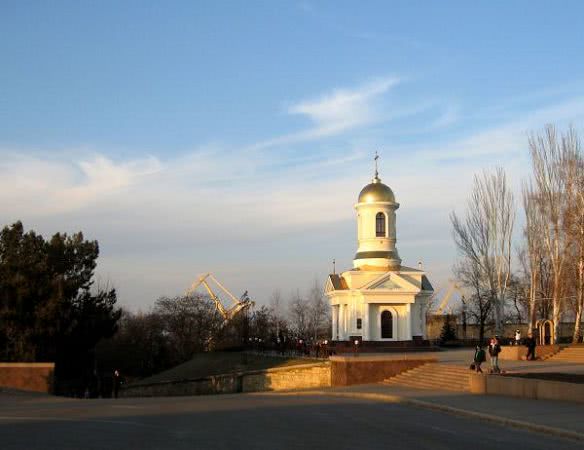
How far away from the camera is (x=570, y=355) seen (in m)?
37.9

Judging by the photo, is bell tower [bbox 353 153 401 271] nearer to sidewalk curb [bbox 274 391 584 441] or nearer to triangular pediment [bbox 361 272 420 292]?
triangular pediment [bbox 361 272 420 292]

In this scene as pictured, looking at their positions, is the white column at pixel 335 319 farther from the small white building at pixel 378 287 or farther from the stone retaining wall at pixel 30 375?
the stone retaining wall at pixel 30 375


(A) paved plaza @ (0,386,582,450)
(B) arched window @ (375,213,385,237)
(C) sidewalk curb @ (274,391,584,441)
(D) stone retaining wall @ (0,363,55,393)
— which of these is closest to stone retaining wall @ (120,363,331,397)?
(C) sidewalk curb @ (274,391,584,441)

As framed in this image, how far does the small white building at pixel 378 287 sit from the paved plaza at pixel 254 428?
1364 inches

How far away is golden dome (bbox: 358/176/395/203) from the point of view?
59906mm

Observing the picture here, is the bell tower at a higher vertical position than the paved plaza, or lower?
higher

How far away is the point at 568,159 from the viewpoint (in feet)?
163

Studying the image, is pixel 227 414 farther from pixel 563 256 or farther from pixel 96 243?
pixel 563 256

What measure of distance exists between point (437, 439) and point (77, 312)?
2633cm

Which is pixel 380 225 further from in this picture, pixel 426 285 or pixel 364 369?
pixel 364 369

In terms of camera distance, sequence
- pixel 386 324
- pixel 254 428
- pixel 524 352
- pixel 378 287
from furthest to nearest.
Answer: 1. pixel 386 324
2. pixel 378 287
3. pixel 524 352
4. pixel 254 428

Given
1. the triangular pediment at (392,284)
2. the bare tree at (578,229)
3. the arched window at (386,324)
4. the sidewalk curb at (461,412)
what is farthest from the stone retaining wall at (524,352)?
the arched window at (386,324)

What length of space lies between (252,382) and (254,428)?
25.2 metres

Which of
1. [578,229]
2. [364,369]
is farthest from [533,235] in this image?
[364,369]
